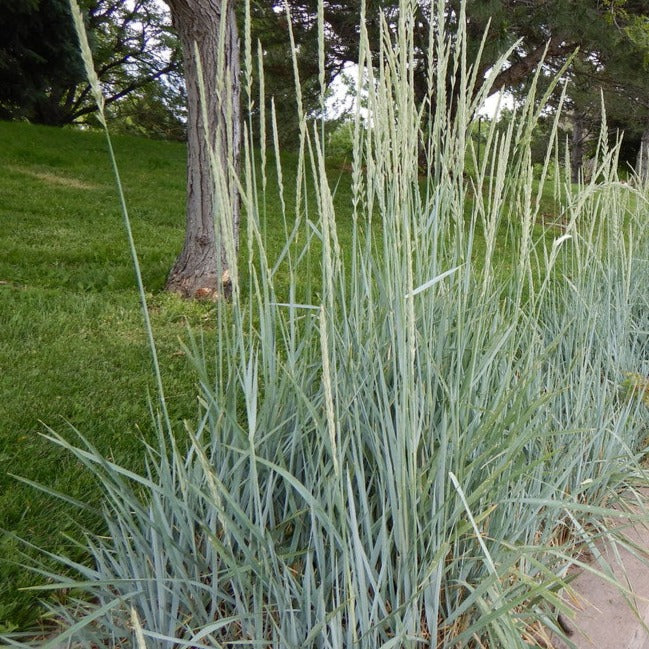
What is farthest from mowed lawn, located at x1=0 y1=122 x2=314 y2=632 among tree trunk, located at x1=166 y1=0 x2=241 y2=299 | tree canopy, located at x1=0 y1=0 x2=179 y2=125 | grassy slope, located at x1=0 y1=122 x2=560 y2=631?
tree canopy, located at x1=0 y1=0 x2=179 y2=125

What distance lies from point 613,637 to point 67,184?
7.70 meters

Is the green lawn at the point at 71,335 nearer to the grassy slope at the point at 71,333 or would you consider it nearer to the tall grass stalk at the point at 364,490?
the grassy slope at the point at 71,333

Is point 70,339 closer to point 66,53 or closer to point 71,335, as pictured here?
point 71,335

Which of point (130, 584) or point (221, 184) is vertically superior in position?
point (221, 184)

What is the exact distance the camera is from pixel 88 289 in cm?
418

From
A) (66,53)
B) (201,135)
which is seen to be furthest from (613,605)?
(66,53)

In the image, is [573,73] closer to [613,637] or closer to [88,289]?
[88,289]

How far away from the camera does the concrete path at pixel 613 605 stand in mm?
1278

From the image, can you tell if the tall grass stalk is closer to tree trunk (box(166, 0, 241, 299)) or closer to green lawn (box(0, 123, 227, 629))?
green lawn (box(0, 123, 227, 629))

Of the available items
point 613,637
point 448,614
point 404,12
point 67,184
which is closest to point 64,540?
point 448,614

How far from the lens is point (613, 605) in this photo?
1379mm

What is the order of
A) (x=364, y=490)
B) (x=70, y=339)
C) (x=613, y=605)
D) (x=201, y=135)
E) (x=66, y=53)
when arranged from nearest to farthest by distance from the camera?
1. (x=364, y=490)
2. (x=613, y=605)
3. (x=70, y=339)
4. (x=201, y=135)
5. (x=66, y=53)

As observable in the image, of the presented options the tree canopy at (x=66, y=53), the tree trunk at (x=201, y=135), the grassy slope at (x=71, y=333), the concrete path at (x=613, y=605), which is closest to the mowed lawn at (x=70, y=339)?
the grassy slope at (x=71, y=333)

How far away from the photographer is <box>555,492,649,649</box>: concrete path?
128 cm
